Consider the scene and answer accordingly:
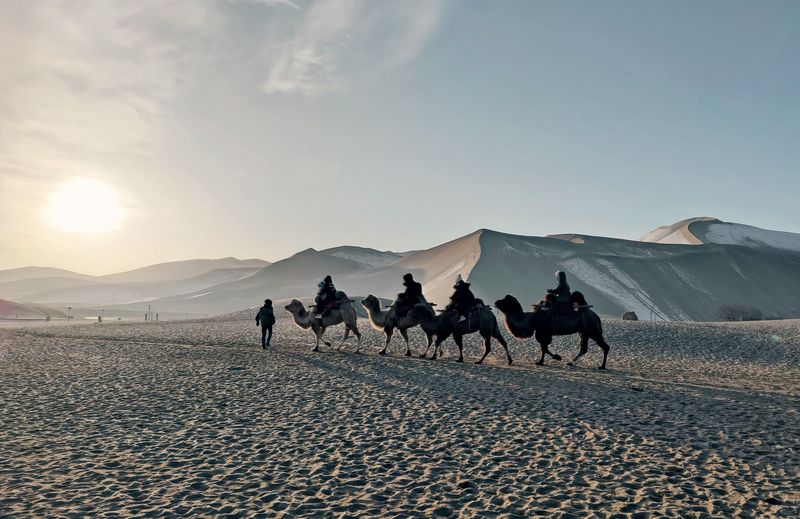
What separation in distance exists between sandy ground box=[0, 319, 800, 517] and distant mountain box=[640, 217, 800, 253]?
5898 inches

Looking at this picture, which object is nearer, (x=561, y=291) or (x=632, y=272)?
(x=561, y=291)

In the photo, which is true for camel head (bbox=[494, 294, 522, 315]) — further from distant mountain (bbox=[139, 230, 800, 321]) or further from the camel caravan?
distant mountain (bbox=[139, 230, 800, 321])

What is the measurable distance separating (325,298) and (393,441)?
493 inches

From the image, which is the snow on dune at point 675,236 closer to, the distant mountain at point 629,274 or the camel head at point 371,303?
the distant mountain at point 629,274

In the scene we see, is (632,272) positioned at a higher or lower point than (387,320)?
higher

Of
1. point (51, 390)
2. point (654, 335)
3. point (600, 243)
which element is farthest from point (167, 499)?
point (600, 243)

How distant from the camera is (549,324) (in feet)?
54.5

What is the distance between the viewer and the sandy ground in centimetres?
548

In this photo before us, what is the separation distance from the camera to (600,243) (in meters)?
125

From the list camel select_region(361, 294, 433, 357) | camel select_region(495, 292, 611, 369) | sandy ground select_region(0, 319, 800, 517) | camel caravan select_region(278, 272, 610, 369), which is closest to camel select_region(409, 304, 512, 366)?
camel caravan select_region(278, 272, 610, 369)

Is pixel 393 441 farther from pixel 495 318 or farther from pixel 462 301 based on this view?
pixel 462 301

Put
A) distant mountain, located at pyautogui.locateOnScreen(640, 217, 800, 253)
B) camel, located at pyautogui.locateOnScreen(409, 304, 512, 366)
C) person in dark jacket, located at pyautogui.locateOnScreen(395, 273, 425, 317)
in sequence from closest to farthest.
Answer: camel, located at pyautogui.locateOnScreen(409, 304, 512, 366)
person in dark jacket, located at pyautogui.locateOnScreen(395, 273, 425, 317)
distant mountain, located at pyautogui.locateOnScreen(640, 217, 800, 253)

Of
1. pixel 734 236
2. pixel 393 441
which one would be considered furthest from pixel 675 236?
pixel 393 441

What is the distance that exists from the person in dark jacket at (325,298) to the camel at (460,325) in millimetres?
3470
